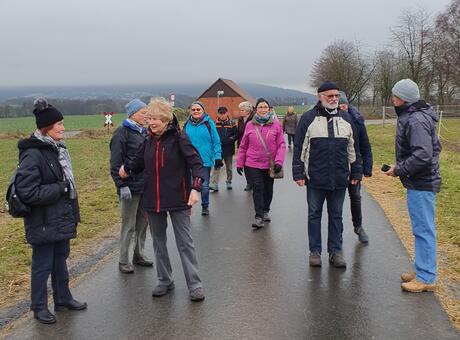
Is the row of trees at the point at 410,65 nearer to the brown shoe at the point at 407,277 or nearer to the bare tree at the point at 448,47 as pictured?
the bare tree at the point at 448,47

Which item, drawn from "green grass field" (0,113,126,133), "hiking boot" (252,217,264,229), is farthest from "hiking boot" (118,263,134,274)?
"green grass field" (0,113,126,133)

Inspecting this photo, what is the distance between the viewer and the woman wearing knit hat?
437cm

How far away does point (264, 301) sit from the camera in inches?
193

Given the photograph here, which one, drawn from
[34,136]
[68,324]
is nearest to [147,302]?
[68,324]

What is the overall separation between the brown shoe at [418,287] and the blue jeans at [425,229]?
40 mm

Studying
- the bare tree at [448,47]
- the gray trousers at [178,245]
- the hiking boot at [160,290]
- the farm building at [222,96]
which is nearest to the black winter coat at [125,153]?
the gray trousers at [178,245]

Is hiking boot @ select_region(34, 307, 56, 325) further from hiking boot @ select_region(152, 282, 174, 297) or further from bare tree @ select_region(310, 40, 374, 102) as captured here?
bare tree @ select_region(310, 40, 374, 102)

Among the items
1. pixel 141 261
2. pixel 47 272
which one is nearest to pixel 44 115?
pixel 47 272

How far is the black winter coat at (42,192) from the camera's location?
4.32 m

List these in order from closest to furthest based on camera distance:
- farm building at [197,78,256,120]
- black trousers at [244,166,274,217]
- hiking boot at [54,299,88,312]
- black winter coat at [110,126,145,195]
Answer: hiking boot at [54,299,88,312] < black winter coat at [110,126,145,195] < black trousers at [244,166,274,217] < farm building at [197,78,256,120]

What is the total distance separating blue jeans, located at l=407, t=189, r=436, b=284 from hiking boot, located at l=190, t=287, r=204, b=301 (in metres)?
2.18

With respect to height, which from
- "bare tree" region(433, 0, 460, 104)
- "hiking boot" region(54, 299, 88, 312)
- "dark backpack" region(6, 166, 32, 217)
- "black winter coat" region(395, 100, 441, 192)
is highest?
"bare tree" region(433, 0, 460, 104)

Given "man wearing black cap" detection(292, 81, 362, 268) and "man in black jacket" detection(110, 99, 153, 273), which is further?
"man wearing black cap" detection(292, 81, 362, 268)

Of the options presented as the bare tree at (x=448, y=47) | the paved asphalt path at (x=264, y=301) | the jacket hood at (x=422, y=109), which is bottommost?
the paved asphalt path at (x=264, y=301)
